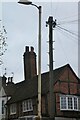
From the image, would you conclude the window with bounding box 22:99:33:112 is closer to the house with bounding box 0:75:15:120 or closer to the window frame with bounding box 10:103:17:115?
the window frame with bounding box 10:103:17:115

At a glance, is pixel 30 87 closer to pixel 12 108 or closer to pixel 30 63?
pixel 30 63

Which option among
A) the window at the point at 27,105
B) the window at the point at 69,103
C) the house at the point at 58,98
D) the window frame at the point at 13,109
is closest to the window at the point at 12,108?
the window frame at the point at 13,109

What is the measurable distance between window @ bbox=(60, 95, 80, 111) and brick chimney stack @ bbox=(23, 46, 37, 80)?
8.55m

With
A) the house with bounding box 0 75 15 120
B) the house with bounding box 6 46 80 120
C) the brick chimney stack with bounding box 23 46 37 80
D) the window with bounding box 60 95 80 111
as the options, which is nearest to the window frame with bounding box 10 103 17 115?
the house with bounding box 6 46 80 120

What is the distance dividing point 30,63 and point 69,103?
30.4 ft

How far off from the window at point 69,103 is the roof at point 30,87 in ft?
7.17

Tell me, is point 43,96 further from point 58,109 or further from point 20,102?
Result: point 20,102

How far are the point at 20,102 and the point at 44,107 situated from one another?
6.52m

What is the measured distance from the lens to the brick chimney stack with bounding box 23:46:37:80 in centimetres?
4853

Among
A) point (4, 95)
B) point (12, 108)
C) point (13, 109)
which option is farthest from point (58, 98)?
point (4, 95)

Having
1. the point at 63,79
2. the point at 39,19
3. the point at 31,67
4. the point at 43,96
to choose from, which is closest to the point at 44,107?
the point at 43,96

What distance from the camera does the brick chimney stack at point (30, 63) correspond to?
4853 cm

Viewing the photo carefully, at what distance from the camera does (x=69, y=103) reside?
41.6 m

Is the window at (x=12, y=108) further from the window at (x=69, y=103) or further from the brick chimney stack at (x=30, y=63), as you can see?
the window at (x=69, y=103)
